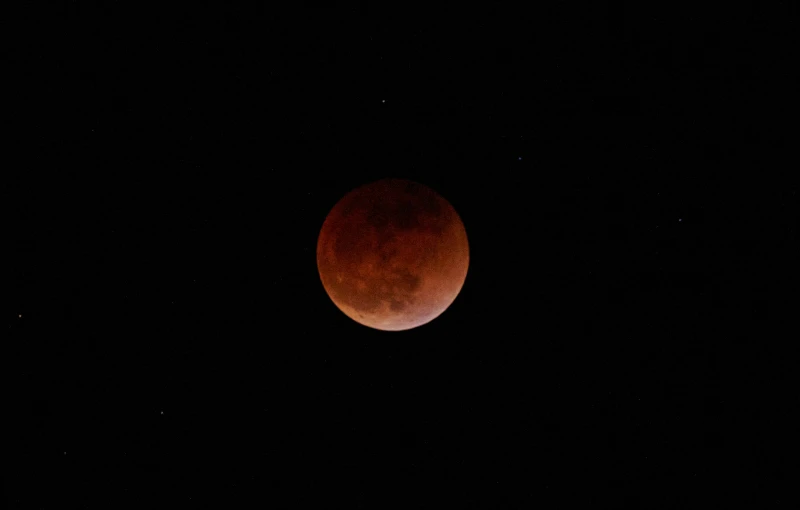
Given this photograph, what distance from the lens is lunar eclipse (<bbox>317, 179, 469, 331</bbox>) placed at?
11.9 ft

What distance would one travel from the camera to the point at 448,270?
12.4 feet

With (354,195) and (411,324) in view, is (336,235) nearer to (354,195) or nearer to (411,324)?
(354,195)

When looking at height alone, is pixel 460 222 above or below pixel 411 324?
above

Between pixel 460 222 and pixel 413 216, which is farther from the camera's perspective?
pixel 460 222

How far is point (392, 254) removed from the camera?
3602mm

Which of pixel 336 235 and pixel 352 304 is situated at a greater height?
pixel 336 235

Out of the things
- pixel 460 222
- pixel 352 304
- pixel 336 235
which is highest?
pixel 460 222

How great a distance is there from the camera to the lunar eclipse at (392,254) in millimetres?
3615

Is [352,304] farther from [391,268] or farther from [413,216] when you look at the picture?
[413,216]

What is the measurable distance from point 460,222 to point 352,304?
105cm

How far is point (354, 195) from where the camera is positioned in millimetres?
3900

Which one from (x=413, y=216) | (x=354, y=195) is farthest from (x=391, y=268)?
(x=354, y=195)

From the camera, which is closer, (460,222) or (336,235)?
(336,235)

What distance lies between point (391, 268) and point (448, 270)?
1.45 ft
